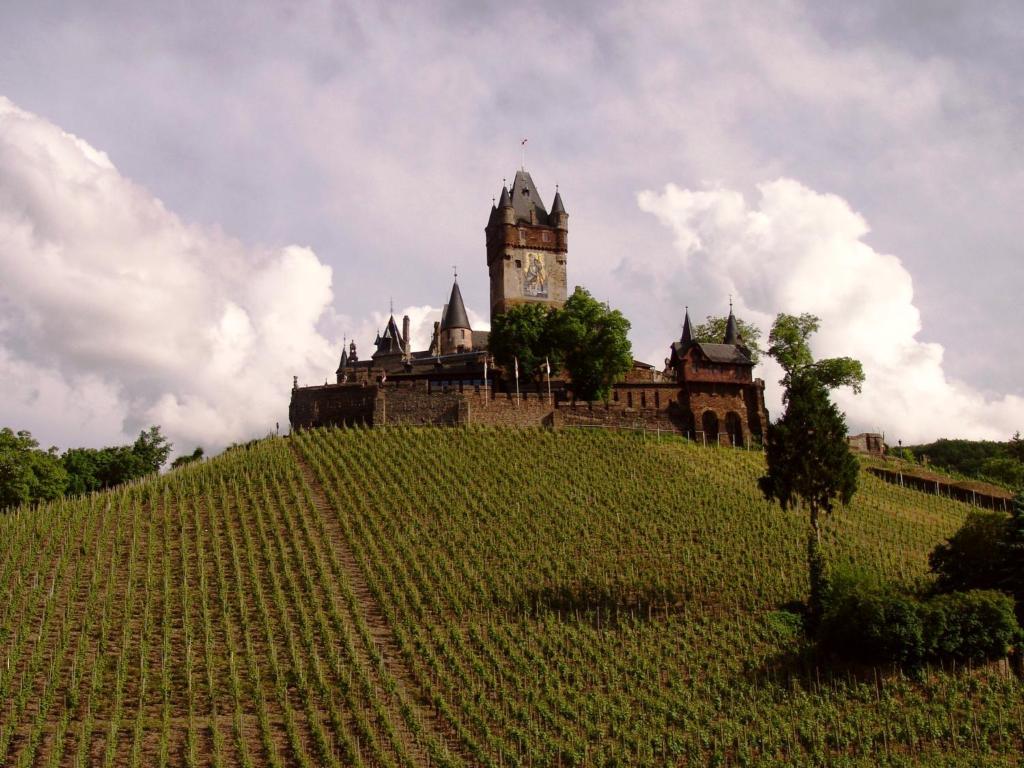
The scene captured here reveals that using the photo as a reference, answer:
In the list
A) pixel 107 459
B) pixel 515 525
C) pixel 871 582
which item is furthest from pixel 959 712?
pixel 107 459

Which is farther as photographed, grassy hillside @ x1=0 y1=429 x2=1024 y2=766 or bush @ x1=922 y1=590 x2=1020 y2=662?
bush @ x1=922 y1=590 x2=1020 y2=662

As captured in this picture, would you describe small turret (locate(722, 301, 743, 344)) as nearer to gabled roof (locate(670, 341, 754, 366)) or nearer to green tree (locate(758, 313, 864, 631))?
gabled roof (locate(670, 341, 754, 366))

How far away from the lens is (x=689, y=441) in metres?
54.9

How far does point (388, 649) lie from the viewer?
94.8 ft

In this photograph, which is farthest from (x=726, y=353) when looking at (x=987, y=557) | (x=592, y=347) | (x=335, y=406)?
(x=987, y=557)

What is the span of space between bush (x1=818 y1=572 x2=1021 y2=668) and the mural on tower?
5462cm

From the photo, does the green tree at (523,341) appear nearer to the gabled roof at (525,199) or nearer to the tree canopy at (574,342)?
the tree canopy at (574,342)

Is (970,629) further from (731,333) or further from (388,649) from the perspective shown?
(731,333)

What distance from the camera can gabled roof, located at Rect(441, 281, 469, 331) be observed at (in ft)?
269

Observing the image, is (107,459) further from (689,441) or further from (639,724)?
(639,724)

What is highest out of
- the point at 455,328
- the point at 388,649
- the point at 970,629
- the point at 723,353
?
the point at 455,328

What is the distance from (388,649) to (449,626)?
2204mm

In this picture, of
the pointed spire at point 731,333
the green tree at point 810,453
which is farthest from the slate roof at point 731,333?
the green tree at point 810,453

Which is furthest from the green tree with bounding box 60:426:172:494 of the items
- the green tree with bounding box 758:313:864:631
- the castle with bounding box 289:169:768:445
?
the green tree with bounding box 758:313:864:631
